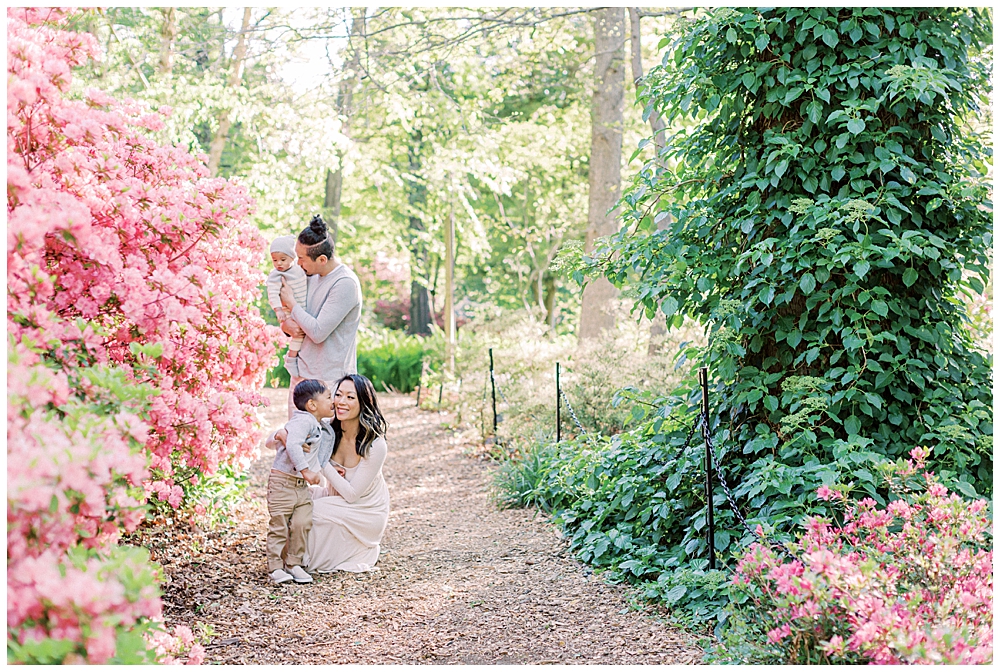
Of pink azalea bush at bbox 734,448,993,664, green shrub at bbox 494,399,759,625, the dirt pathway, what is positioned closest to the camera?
pink azalea bush at bbox 734,448,993,664

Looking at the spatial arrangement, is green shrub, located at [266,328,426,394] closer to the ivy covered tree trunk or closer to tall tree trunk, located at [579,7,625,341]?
tall tree trunk, located at [579,7,625,341]

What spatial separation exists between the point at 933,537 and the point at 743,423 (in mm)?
1484

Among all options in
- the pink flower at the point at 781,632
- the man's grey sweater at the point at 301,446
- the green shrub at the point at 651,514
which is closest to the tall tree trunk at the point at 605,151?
the green shrub at the point at 651,514

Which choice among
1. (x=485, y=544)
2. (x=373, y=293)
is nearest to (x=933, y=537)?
(x=485, y=544)

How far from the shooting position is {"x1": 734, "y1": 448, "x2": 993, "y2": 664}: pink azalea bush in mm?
2258

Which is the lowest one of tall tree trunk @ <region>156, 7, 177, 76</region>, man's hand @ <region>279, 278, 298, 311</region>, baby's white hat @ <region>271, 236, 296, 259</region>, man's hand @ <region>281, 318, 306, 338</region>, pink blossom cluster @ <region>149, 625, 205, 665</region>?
pink blossom cluster @ <region>149, 625, 205, 665</region>

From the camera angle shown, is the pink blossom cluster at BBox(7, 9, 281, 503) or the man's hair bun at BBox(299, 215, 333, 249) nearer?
the pink blossom cluster at BBox(7, 9, 281, 503)

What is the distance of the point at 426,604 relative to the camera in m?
3.77

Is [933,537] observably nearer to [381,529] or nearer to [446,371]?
[381,529]

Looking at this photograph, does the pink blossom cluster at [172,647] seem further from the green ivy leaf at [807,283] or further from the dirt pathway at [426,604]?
the green ivy leaf at [807,283]

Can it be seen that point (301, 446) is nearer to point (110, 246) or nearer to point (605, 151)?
point (110, 246)

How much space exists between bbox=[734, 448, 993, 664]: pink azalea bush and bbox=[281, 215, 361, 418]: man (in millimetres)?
2612

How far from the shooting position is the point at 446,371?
1165 cm

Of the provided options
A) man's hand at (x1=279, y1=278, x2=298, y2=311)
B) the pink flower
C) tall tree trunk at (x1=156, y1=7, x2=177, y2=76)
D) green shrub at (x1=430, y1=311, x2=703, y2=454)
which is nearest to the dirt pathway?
the pink flower
